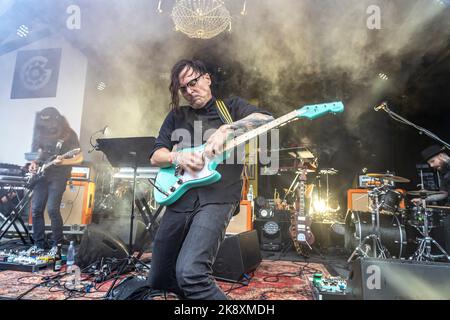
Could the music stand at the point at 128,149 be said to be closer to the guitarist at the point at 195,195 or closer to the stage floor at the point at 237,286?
the stage floor at the point at 237,286

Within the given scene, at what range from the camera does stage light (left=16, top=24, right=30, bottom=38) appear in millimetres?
6448

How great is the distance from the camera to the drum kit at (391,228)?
4164mm

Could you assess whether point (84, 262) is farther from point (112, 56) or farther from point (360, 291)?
point (112, 56)

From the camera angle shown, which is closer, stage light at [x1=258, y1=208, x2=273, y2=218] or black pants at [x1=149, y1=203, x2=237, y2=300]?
black pants at [x1=149, y1=203, x2=237, y2=300]

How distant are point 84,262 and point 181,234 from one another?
7.41ft

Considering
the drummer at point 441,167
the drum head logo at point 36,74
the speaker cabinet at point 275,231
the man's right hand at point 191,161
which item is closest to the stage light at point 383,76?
the drummer at point 441,167

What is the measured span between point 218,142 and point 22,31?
24.8 ft

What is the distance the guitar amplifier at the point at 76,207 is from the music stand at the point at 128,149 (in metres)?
2.69

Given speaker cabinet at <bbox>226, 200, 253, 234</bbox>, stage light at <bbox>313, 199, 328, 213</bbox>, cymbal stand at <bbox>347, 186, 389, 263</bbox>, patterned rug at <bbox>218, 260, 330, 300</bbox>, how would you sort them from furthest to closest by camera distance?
stage light at <bbox>313, 199, 328, 213</bbox> → speaker cabinet at <bbox>226, 200, 253, 234</bbox> → cymbal stand at <bbox>347, 186, 389, 263</bbox> → patterned rug at <bbox>218, 260, 330, 300</bbox>

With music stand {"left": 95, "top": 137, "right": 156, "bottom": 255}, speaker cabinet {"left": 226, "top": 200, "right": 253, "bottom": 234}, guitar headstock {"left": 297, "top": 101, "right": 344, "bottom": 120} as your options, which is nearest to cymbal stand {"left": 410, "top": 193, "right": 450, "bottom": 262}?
speaker cabinet {"left": 226, "top": 200, "right": 253, "bottom": 234}

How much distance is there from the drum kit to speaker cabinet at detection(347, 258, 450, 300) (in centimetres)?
248

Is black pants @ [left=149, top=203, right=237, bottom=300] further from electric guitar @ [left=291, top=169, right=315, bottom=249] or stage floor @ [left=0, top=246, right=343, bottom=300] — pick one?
electric guitar @ [left=291, top=169, right=315, bottom=249]

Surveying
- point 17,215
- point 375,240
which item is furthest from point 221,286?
point 17,215
